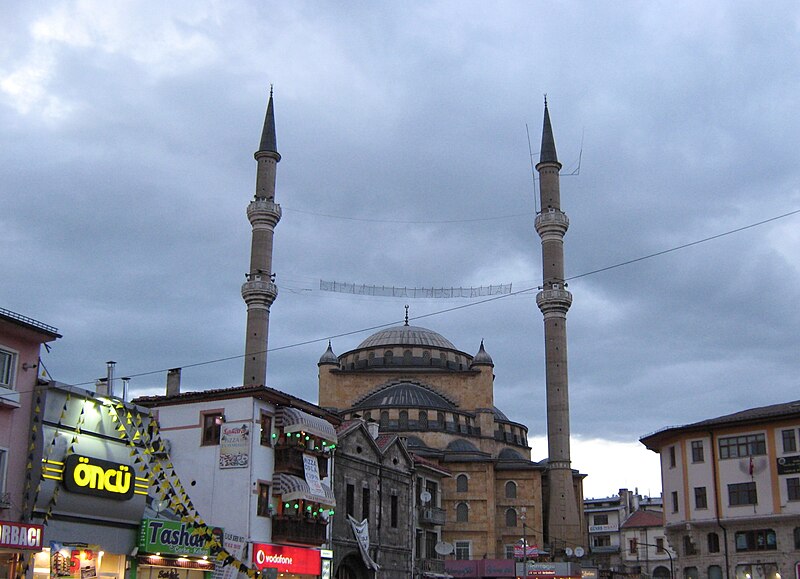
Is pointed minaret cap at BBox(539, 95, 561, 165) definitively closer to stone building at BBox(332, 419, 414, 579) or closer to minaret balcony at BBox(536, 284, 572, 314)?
minaret balcony at BBox(536, 284, 572, 314)

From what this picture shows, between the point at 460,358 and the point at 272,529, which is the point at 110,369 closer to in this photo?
the point at 272,529

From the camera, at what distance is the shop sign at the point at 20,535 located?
67.7ft

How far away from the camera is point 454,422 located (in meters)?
70.0

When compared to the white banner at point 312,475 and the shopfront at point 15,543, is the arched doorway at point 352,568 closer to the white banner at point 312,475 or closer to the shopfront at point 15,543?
the white banner at point 312,475

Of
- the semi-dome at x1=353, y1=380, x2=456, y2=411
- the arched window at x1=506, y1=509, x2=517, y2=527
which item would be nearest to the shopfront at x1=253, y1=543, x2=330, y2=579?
the arched window at x1=506, y1=509, x2=517, y2=527

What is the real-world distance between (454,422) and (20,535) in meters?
50.7

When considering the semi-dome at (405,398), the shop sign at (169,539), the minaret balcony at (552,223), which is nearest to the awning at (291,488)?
the shop sign at (169,539)

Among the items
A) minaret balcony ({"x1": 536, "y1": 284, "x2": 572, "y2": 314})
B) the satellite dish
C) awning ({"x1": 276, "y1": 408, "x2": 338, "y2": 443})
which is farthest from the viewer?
minaret balcony ({"x1": 536, "y1": 284, "x2": 572, "y2": 314})

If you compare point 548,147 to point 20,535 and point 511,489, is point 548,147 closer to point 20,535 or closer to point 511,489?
point 511,489

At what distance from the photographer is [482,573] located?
5603 centimetres

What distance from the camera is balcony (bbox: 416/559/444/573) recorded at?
51.5 metres

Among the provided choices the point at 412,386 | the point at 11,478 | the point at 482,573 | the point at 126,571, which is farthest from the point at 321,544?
the point at 412,386

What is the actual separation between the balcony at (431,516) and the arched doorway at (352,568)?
12.4m

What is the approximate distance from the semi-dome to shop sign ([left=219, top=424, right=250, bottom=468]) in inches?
1404
